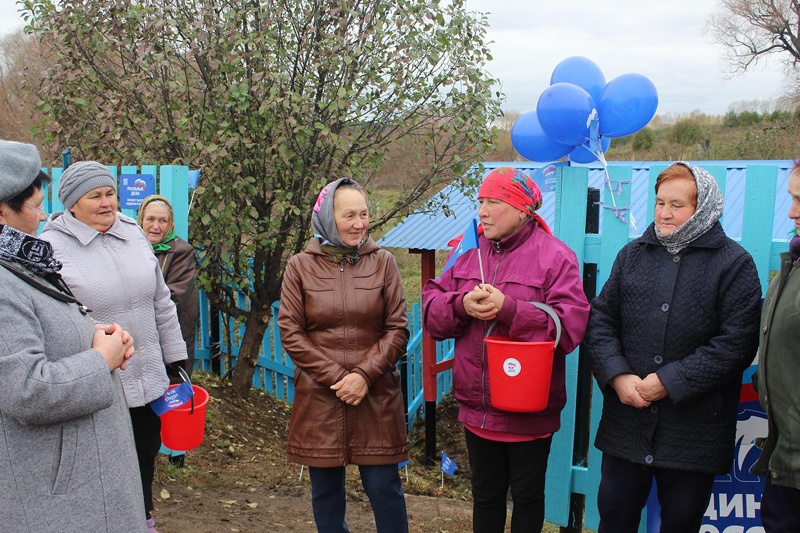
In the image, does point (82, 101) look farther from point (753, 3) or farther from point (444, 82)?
point (753, 3)

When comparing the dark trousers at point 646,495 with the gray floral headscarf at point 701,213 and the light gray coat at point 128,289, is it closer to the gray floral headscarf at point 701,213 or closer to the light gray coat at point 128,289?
the gray floral headscarf at point 701,213

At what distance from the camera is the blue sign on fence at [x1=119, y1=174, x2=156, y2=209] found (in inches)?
169

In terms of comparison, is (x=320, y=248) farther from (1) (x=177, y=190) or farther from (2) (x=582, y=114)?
(2) (x=582, y=114)

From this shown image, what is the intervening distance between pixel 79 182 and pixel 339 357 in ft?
4.31

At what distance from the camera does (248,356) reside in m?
6.62

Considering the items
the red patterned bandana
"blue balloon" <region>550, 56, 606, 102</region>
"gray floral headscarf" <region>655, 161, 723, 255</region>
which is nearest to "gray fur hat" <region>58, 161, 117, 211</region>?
the red patterned bandana

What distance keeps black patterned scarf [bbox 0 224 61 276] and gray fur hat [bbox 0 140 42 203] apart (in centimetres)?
10

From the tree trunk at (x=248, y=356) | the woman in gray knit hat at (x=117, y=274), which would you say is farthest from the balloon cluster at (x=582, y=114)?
the tree trunk at (x=248, y=356)

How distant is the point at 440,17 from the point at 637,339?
3.33 m

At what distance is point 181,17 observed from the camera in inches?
195

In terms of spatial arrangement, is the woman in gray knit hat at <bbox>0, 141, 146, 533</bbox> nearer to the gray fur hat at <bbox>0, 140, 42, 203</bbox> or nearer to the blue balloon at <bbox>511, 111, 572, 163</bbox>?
the gray fur hat at <bbox>0, 140, 42, 203</bbox>

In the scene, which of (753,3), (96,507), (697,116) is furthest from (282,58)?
(753,3)

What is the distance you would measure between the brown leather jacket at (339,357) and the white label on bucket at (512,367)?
554mm

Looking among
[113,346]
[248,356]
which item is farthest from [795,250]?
[248,356]
